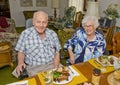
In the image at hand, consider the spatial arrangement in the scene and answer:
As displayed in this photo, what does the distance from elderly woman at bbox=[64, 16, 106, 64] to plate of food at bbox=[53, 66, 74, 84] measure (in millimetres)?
612

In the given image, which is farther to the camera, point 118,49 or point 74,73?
point 118,49

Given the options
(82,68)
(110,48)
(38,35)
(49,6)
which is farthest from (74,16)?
(82,68)

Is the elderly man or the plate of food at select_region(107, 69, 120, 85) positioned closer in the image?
the plate of food at select_region(107, 69, 120, 85)

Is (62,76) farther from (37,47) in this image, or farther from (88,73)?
(37,47)

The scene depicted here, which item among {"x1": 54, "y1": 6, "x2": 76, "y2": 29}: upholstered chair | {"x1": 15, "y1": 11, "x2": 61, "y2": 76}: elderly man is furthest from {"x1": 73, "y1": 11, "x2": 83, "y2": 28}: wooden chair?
{"x1": 15, "y1": 11, "x2": 61, "y2": 76}: elderly man

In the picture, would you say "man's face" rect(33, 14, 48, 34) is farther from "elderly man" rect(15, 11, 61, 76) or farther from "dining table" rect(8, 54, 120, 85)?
"dining table" rect(8, 54, 120, 85)

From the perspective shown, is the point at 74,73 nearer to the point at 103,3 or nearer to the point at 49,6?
the point at 103,3

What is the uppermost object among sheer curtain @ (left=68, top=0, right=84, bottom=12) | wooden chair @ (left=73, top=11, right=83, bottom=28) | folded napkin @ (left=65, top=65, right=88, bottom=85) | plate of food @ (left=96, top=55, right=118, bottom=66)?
sheer curtain @ (left=68, top=0, right=84, bottom=12)

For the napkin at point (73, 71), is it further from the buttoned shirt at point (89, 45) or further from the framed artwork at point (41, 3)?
the framed artwork at point (41, 3)

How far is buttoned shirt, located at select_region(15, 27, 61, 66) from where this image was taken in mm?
1812

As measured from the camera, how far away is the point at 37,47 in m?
1.83

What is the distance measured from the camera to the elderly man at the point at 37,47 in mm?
1786

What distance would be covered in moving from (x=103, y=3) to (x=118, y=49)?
241 cm

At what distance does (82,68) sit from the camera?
151cm
